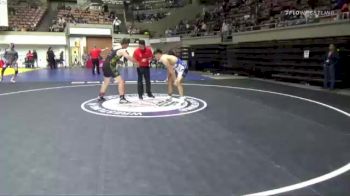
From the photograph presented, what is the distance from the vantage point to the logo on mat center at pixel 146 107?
8047mm

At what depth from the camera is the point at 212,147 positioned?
541 cm

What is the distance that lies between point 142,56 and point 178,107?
2.01 meters

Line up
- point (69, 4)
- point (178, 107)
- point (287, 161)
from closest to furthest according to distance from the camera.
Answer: point (287, 161) < point (178, 107) < point (69, 4)

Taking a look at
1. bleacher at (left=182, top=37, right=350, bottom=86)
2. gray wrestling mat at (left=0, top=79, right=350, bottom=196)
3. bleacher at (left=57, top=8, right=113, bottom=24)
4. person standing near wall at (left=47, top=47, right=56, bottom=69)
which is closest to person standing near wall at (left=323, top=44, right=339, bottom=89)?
bleacher at (left=182, top=37, right=350, bottom=86)

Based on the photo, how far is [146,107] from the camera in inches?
344

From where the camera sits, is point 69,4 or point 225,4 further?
point 69,4

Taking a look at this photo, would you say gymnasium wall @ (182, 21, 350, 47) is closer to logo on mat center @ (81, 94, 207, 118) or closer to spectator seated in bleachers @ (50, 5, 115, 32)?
logo on mat center @ (81, 94, 207, 118)

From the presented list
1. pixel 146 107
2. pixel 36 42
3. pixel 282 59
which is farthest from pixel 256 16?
pixel 36 42

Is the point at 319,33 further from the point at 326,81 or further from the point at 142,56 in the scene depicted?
the point at 142,56

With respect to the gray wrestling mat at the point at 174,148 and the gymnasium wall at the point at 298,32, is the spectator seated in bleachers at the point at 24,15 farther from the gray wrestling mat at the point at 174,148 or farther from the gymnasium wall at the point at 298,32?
the gray wrestling mat at the point at 174,148

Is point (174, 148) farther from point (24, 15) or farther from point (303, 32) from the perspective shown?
point (24, 15)

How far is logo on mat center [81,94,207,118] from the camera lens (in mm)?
8047

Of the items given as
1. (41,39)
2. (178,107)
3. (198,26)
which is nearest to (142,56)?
(178,107)

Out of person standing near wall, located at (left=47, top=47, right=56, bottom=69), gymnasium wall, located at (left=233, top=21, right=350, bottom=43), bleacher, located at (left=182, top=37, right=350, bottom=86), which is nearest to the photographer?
gymnasium wall, located at (left=233, top=21, right=350, bottom=43)
